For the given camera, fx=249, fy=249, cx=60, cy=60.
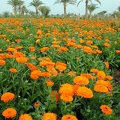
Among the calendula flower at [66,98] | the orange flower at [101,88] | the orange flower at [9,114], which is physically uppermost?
the orange flower at [101,88]

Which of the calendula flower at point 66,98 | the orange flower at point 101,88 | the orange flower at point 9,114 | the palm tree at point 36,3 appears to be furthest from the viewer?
the palm tree at point 36,3

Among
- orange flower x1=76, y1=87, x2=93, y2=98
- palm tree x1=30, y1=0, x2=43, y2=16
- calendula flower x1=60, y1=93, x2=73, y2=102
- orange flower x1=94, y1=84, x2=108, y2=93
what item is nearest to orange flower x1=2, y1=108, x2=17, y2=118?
calendula flower x1=60, y1=93, x2=73, y2=102

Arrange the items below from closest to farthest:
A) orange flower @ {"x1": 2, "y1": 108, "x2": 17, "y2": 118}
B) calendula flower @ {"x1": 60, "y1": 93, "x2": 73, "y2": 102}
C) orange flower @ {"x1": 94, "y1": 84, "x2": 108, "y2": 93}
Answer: orange flower @ {"x1": 2, "y1": 108, "x2": 17, "y2": 118}
calendula flower @ {"x1": 60, "y1": 93, "x2": 73, "y2": 102}
orange flower @ {"x1": 94, "y1": 84, "x2": 108, "y2": 93}

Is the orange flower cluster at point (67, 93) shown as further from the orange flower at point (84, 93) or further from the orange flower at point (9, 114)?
the orange flower at point (9, 114)

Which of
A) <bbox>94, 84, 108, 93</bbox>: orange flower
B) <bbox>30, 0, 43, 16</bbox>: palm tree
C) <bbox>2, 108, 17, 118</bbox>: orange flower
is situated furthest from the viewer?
<bbox>30, 0, 43, 16</bbox>: palm tree

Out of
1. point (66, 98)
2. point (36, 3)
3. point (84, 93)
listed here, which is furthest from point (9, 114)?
point (36, 3)

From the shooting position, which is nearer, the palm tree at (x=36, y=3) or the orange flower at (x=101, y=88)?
the orange flower at (x=101, y=88)

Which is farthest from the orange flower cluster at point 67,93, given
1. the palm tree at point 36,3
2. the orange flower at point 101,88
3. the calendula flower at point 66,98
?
the palm tree at point 36,3

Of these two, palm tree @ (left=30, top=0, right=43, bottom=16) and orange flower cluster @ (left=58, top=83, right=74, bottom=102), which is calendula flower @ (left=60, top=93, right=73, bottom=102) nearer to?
orange flower cluster @ (left=58, top=83, right=74, bottom=102)

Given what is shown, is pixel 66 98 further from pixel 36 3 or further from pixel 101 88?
pixel 36 3

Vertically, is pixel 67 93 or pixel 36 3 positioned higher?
pixel 36 3

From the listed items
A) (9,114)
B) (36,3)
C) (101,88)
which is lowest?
(9,114)

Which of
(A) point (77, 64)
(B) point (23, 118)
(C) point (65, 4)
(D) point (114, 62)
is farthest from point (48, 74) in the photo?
(C) point (65, 4)

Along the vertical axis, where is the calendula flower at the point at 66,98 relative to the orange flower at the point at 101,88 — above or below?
below
